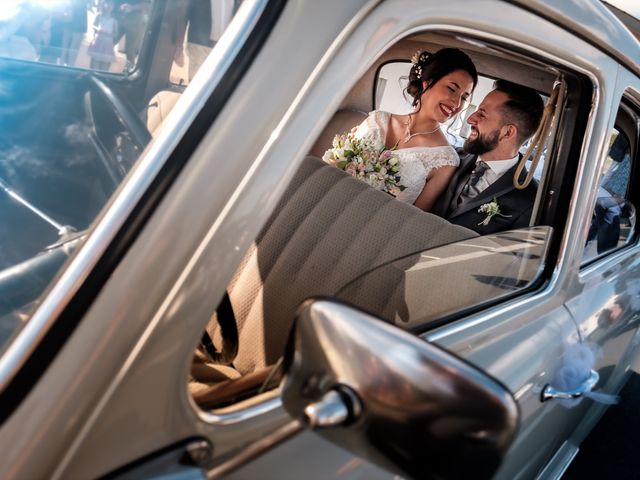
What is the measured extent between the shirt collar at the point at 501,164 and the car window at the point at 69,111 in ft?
7.41

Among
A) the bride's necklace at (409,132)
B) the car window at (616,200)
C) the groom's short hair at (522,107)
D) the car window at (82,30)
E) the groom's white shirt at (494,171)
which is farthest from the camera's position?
the bride's necklace at (409,132)

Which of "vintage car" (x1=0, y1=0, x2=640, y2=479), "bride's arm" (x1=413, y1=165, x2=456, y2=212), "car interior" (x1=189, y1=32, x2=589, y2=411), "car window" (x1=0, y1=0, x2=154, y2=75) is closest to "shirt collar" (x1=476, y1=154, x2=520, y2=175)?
"bride's arm" (x1=413, y1=165, x2=456, y2=212)

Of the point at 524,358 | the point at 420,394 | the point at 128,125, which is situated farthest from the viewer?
the point at 524,358

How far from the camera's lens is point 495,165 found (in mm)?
2926

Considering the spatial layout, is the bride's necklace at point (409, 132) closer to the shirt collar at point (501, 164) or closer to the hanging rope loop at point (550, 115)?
the shirt collar at point (501, 164)

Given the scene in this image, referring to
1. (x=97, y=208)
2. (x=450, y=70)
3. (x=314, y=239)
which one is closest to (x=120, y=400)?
(x=97, y=208)

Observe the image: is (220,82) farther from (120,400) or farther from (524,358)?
(524,358)

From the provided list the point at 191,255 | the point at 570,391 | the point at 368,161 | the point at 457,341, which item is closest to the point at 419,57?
the point at 368,161

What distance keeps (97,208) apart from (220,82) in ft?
0.75

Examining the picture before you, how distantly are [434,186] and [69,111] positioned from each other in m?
2.48

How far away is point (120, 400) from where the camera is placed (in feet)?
2.26

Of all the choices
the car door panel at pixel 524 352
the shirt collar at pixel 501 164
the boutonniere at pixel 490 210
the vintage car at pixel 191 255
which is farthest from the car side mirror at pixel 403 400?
the shirt collar at pixel 501 164

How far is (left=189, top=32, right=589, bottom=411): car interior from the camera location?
1.44 metres

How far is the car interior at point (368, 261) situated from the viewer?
4.73 feet
